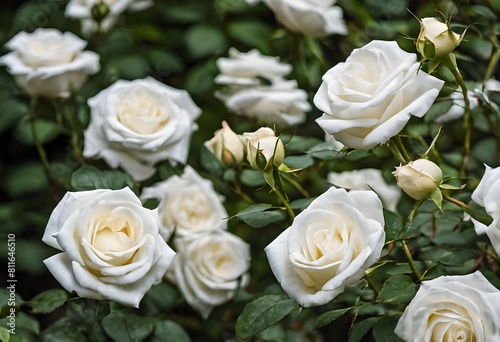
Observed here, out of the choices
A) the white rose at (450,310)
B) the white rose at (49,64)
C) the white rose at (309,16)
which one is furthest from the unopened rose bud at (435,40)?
the white rose at (49,64)

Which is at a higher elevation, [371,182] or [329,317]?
[329,317]

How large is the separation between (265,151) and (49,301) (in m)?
0.36

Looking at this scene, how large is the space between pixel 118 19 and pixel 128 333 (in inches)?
34.8

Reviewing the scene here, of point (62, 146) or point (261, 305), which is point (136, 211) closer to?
point (261, 305)

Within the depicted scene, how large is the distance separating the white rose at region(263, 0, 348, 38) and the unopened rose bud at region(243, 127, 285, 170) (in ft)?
1.65

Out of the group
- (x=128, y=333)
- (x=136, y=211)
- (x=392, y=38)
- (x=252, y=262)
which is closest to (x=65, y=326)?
(x=128, y=333)

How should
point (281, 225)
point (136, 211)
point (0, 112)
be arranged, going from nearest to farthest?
point (136, 211)
point (281, 225)
point (0, 112)

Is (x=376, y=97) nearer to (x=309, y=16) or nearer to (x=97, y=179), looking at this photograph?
(x=97, y=179)

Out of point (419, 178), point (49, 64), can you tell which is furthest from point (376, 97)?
point (49, 64)

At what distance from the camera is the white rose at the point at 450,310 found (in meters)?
0.80

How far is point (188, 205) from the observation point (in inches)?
47.1

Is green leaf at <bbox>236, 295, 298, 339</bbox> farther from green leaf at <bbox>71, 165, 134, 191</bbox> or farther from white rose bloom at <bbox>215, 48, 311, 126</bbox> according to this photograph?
white rose bloom at <bbox>215, 48, 311, 126</bbox>

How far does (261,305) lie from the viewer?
0.94m

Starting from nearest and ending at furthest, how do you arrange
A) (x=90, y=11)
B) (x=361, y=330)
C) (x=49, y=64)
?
1. (x=361, y=330)
2. (x=49, y=64)
3. (x=90, y=11)
